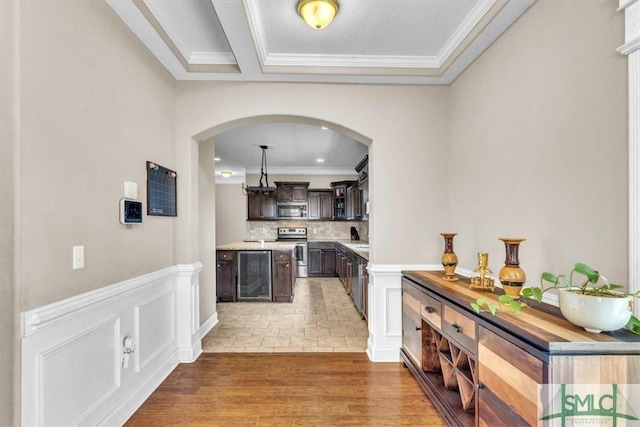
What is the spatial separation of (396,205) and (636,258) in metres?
1.79

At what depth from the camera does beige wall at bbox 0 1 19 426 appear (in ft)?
4.09

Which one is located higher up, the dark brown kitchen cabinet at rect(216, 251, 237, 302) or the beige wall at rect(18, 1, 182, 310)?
the beige wall at rect(18, 1, 182, 310)

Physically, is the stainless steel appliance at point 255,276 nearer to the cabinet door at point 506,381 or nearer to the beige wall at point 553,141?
the beige wall at point 553,141

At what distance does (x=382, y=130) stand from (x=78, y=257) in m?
2.53

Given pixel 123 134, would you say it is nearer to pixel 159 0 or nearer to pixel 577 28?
pixel 159 0

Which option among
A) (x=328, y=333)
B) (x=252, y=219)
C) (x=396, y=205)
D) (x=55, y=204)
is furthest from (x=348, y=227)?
(x=55, y=204)

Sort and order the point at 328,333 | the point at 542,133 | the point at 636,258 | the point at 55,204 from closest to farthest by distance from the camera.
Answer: the point at 636,258
the point at 55,204
the point at 542,133
the point at 328,333

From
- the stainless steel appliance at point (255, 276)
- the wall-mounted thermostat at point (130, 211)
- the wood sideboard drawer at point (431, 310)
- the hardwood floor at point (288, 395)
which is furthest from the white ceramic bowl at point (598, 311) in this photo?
the stainless steel appliance at point (255, 276)

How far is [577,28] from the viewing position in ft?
5.09

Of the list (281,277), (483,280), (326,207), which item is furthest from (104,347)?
(326,207)

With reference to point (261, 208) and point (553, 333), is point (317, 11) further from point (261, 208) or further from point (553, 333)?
point (261, 208)

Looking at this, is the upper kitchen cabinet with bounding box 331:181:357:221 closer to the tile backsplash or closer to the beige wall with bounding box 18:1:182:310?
the tile backsplash

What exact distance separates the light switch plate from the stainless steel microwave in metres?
6.25

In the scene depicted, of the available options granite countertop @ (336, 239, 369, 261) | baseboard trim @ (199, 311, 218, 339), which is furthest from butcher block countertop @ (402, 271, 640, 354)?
baseboard trim @ (199, 311, 218, 339)
